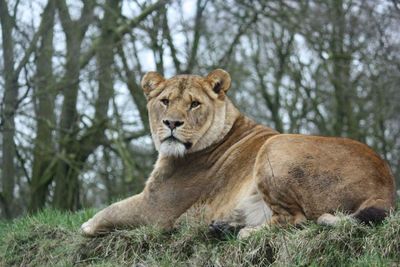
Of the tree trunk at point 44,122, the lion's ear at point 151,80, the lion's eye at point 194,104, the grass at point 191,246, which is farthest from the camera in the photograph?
the tree trunk at point 44,122

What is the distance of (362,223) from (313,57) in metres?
11.5

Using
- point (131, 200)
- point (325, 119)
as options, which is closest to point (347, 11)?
point (325, 119)

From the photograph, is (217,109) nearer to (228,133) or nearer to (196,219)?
(228,133)

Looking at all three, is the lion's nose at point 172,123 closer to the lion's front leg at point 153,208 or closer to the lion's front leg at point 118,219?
the lion's front leg at point 153,208

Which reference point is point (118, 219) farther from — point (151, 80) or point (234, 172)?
point (151, 80)

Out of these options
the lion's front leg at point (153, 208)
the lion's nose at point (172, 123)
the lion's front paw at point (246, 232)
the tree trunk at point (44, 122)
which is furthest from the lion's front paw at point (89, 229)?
the tree trunk at point (44, 122)

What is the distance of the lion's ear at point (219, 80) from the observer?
764cm

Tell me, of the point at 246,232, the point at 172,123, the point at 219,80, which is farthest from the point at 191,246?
the point at 219,80

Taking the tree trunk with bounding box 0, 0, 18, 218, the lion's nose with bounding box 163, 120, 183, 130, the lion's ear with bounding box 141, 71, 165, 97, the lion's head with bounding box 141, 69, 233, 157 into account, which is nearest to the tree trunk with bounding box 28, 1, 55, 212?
the tree trunk with bounding box 0, 0, 18, 218

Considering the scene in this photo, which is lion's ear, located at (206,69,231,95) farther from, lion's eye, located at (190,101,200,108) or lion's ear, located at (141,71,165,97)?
lion's ear, located at (141,71,165,97)

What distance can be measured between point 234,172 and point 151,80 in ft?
4.20

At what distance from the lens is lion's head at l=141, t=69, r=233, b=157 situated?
718 cm

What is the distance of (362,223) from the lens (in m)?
5.82

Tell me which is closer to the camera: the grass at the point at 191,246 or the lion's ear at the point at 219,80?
the grass at the point at 191,246
